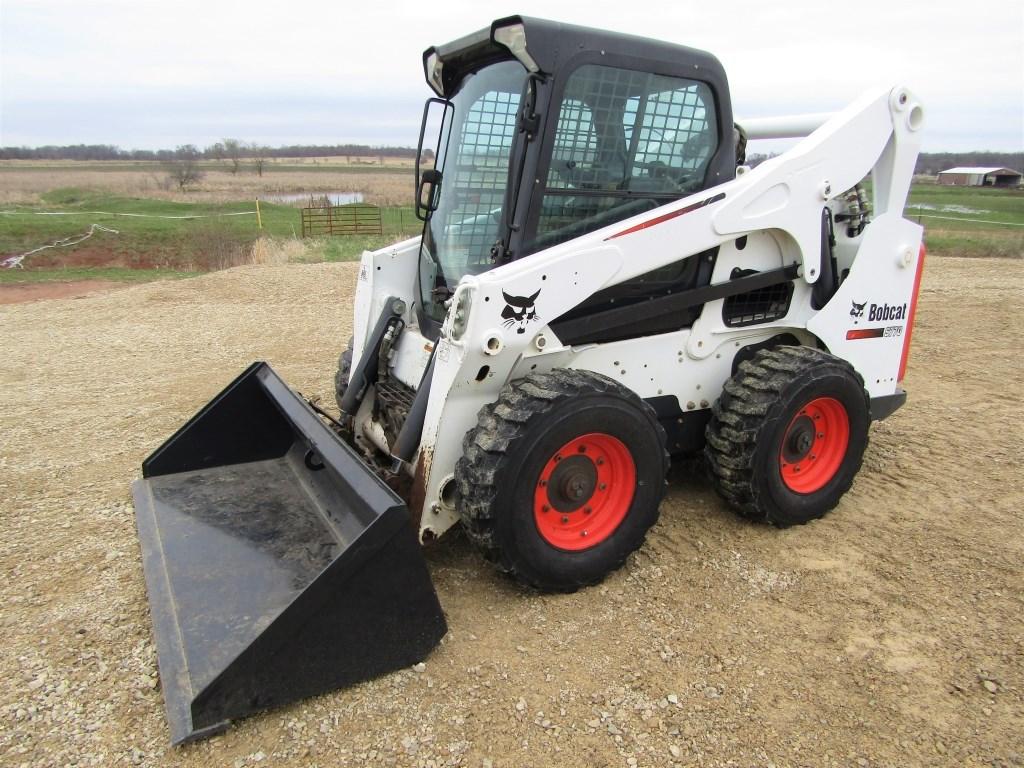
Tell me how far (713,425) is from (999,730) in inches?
69.9

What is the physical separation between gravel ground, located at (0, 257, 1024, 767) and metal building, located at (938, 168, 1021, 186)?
89.6m

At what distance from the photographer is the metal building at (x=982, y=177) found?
7925 centimetres

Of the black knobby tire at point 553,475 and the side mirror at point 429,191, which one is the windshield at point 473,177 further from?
the black knobby tire at point 553,475

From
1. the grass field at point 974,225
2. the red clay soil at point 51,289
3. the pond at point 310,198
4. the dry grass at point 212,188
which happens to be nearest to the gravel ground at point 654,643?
the grass field at point 974,225

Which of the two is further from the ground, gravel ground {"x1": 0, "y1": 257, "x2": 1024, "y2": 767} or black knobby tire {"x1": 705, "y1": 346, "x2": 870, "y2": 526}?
black knobby tire {"x1": 705, "y1": 346, "x2": 870, "y2": 526}

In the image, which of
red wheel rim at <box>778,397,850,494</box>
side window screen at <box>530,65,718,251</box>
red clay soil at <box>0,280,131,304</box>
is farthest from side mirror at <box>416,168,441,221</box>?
red clay soil at <box>0,280,131,304</box>

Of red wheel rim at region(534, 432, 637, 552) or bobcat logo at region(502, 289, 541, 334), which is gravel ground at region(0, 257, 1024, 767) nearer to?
red wheel rim at region(534, 432, 637, 552)

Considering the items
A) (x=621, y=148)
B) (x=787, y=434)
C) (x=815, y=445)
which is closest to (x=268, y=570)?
(x=621, y=148)

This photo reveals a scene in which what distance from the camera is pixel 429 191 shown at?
4152mm

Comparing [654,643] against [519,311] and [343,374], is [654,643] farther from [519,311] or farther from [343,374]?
[343,374]

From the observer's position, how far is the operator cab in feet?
11.0

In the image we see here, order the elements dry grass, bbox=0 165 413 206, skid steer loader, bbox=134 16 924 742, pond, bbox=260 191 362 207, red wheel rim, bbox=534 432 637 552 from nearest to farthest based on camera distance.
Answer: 1. skid steer loader, bbox=134 16 924 742
2. red wheel rim, bbox=534 432 637 552
3. pond, bbox=260 191 362 207
4. dry grass, bbox=0 165 413 206

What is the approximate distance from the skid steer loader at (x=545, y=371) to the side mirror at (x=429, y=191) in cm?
1

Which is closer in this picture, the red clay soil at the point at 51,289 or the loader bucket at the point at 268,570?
the loader bucket at the point at 268,570
